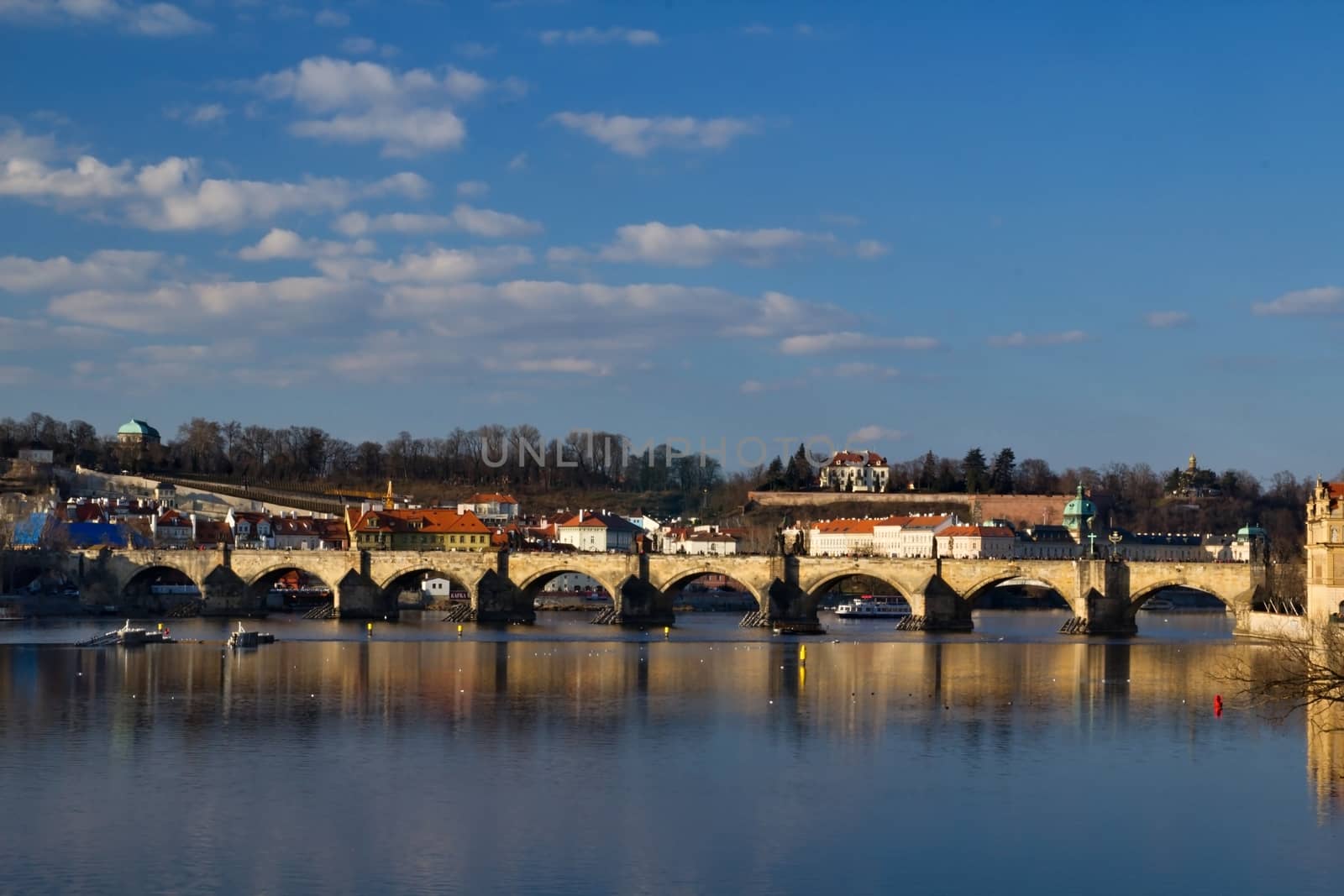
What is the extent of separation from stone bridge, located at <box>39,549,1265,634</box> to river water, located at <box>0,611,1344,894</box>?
13.1 metres

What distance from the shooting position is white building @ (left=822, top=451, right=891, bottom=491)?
159125 mm

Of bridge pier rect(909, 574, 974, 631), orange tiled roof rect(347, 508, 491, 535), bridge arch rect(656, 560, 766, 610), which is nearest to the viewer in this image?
bridge pier rect(909, 574, 974, 631)

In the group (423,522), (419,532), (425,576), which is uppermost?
(423,522)

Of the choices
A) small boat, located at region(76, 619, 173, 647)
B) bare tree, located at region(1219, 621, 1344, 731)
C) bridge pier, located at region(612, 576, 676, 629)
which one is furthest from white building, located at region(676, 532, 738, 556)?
bare tree, located at region(1219, 621, 1344, 731)

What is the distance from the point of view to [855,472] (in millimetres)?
160875

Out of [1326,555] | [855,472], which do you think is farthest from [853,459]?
[1326,555]

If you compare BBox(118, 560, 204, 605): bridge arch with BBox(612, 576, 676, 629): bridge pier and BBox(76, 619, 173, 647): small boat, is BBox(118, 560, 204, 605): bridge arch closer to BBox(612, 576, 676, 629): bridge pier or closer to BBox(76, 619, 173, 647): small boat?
BBox(76, 619, 173, 647): small boat

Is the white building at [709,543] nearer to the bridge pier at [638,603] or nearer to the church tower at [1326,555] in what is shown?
the bridge pier at [638,603]

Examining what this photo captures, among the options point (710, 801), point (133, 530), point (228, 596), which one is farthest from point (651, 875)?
point (133, 530)

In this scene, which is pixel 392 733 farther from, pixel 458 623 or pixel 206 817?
pixel 458 623

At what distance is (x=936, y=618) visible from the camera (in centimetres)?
7094

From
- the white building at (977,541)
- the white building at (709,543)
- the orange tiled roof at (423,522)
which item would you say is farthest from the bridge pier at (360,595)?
the white building at (977,541)

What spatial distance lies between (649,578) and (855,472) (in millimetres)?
87158

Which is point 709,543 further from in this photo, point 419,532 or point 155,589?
point 155,589
